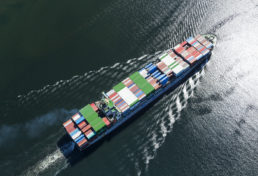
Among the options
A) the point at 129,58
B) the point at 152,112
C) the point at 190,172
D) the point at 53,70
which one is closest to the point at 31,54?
the point at 53,70

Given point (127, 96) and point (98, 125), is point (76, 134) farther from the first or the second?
point (127, 96)

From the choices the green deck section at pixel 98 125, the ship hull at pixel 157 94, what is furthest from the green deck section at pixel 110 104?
the ship hull at pixel 157 94

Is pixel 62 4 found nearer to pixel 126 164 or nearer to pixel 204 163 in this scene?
pixel 126 164

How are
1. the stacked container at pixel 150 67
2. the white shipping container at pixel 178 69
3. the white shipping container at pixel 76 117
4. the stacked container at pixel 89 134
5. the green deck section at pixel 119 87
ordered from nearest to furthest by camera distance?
the stacked container at pixel 89 134, the white shipping container at pixel 76 117, the green deck section at pixel 119 87, the white shipping container at pixel 178 69, the stacked container at pixel 150 67

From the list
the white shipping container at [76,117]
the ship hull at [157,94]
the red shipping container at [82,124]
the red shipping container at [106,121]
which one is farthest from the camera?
the ship hull at [157,94]

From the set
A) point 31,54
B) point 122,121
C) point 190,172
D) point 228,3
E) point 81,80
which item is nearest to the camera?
point 190,172

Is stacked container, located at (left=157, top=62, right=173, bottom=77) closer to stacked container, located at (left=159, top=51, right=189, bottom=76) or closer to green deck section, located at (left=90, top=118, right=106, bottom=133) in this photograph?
stacked container, located at (left=159, top=51, right=189, bottom=76)

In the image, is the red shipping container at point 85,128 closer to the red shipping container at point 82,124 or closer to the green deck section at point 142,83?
the red shipping container at point 82,124

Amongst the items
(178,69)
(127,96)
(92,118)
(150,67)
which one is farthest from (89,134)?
(178,69)
